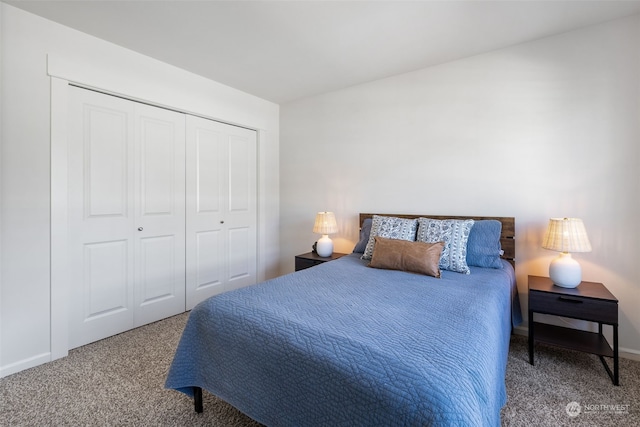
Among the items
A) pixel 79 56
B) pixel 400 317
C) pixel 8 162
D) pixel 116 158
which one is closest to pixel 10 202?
pixel 8 162

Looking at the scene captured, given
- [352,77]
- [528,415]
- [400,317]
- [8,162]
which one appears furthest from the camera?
A: [352,77]

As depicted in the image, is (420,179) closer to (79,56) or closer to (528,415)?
(528,415)

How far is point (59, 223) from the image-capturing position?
2.20m

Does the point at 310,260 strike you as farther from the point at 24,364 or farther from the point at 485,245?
the point at 24,364

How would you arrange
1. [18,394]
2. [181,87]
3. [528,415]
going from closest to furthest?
[528,415]
[18,394]
[181,87]

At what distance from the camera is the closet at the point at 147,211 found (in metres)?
2.37

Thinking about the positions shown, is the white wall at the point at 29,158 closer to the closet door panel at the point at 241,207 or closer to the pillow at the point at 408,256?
the closet door panel at the point at 241,207

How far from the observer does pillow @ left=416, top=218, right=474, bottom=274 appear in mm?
2236

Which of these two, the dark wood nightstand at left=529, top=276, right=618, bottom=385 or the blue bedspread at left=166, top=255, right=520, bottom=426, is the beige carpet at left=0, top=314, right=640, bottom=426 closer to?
the dark wood nightstand at left=529, top=276, right=618, bottom=385

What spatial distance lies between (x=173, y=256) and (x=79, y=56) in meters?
1.80

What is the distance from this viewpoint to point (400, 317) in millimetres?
1359

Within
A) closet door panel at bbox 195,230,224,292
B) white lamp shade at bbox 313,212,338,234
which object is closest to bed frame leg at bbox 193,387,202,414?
closet door panel at bbox 195,230,224,292

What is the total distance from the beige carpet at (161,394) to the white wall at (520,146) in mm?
570

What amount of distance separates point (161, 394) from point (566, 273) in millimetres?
2707
